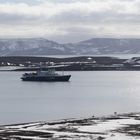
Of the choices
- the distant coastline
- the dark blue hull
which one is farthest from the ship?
the distant coastline

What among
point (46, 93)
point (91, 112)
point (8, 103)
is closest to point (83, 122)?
point (91, 112)

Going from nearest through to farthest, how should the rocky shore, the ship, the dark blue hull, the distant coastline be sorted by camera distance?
the rocky shore < the dark blue hull < the ship < the distant coastline

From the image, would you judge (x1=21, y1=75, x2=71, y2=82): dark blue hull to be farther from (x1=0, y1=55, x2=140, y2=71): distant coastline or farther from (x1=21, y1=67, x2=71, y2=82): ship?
(x1=0, y1=55, x2=140, y2=71): distant coastline

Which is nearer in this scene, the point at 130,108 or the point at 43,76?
the point at 130,108

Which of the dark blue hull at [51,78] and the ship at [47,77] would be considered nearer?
the dark blue hull at [51,78]

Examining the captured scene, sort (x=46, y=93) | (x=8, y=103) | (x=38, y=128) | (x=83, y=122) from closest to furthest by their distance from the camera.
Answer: (x=38, y=128), (x=83, y=122), (x=8, y=103), (x=46, y=93)

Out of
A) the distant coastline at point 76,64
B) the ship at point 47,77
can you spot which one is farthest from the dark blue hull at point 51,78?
the distant coastline at point 76,64

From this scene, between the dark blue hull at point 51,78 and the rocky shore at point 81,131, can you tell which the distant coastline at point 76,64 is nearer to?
the dark blue hull at point 51,78

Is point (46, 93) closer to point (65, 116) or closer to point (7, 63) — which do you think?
point (65, 116)

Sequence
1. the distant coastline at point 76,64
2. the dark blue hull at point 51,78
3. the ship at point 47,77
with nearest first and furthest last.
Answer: the dark blue hull at point 51,78 < the ship at point 47,77 < the distant coastline at point 76,64
